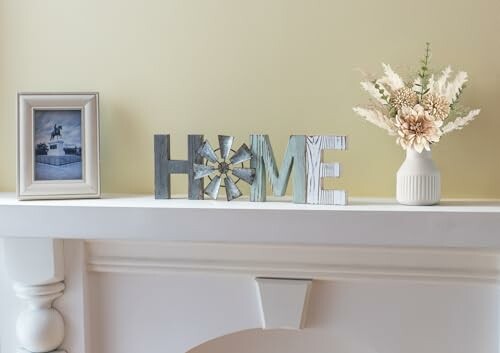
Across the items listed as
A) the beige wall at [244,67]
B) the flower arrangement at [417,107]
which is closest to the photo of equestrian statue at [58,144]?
the beige wall at [244,67]

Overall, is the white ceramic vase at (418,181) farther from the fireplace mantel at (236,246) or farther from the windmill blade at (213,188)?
the windmill blade at (213,188)

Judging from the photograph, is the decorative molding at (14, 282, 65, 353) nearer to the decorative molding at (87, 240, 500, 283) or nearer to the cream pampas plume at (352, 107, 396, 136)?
the decorative molding at (87, 240, 500, 283)

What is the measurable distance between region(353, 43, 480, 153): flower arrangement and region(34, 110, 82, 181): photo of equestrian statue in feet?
2.03

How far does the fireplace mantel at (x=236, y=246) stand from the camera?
1.13 m

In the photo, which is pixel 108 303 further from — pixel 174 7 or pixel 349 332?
pixel 174 7

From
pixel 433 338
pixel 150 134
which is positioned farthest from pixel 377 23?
pixel 433 338

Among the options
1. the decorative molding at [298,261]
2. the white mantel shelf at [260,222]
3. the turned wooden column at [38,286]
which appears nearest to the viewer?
the white mantel shelf at [260,222]

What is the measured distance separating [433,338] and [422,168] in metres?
0.35

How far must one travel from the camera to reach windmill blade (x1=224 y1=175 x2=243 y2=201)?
131 cm

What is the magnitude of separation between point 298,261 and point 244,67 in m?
0.46

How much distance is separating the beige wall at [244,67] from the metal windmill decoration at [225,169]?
11cm

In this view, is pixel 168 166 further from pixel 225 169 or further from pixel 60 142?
pixel 60 142

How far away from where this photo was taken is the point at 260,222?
1.17m

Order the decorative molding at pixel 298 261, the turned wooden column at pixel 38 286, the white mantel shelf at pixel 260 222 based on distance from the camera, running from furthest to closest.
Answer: the turned wooden column at pixel 38 286 → the decorative molding at pixel 298 261 → the white mantel shelf at pixel 260 222
